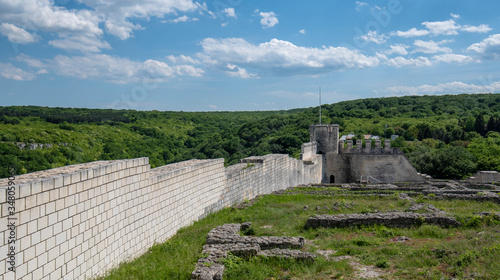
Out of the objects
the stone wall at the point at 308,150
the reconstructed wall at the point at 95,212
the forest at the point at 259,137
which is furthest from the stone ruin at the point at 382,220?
the forest at the point at 259,137

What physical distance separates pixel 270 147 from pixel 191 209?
38049 millimetres

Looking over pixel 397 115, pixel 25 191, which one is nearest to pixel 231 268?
pixel 25 191

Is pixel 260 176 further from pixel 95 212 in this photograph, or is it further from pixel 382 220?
pixel 95 212

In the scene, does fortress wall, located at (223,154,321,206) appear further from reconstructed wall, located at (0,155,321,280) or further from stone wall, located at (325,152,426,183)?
stone wall, located at (325,152,426,183)

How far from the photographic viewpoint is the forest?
31578 mm

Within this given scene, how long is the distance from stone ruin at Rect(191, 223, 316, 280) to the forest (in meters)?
15.8

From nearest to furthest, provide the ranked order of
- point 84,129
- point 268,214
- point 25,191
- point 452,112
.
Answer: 1. point 25,191
2. point 268,214
3. point 84,129
4. point 452,112

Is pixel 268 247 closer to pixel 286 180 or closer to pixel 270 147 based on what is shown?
pixel 286 180

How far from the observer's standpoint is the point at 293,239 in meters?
7.48

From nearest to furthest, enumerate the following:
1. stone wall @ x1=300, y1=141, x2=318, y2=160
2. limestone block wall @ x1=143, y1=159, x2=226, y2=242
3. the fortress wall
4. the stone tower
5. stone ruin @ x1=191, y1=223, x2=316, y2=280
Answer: stone ruin @ x1=191, y1=223, x2=316, y2=280, limestone block wall @ x1=143, y1=159, x2=226, y2=242, the fortress wall, stone wall @ x1=300, y1=141, x2=318, y2=160, the stone tower

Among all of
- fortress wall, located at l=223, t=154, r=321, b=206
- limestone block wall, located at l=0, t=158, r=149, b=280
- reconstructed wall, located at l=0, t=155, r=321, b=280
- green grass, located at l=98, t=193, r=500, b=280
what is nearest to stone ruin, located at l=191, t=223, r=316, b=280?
green grass, located at l=98, t=193, r=500, b=280

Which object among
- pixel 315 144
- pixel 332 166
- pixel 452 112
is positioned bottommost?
pixel 332 166

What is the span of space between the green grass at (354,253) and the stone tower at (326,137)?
18.3 metres

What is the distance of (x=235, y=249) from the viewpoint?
6.88 m
